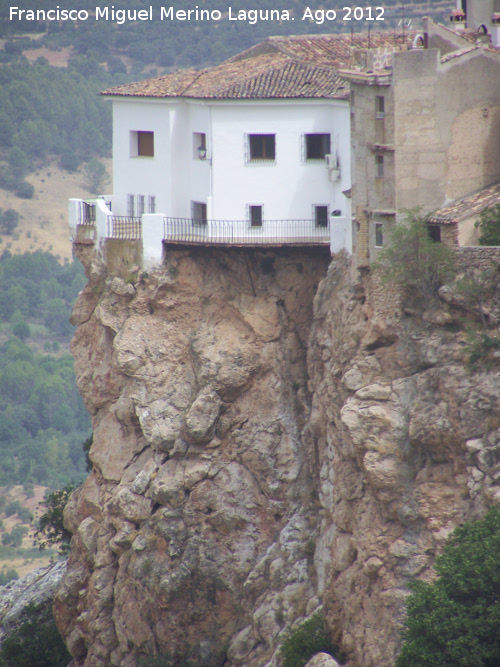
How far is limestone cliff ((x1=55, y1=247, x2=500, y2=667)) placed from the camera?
4609 centimetres

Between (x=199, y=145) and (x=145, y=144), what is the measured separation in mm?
2979

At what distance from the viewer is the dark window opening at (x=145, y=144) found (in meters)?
52.0

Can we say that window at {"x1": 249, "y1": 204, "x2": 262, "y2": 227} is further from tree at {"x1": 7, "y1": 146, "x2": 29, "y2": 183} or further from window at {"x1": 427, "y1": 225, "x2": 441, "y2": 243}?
tree at {"x1": 7, "y1": 146, "x2": 29, "y2": 183}

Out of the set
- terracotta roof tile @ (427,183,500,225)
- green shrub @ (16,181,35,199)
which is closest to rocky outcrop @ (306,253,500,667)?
terracotta roof tile @ (427,183,500,225)

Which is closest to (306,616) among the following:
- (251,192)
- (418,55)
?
(251,192)

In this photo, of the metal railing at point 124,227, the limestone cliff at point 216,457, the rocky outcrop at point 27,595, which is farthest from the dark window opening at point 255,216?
the rocky outcrop at point 27,595

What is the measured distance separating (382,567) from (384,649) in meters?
2.69

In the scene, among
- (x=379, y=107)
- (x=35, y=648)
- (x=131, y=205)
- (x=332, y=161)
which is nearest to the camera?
(x=379, y=107)

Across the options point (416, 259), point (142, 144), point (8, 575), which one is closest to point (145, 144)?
point (142, 144)

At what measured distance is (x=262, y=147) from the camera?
49219 millimetres

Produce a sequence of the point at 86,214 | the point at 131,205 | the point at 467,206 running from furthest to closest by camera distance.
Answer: the point at 131,205 < the point at 86,214 < the point at 467,206

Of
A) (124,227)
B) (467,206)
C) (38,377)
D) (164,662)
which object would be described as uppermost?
(124,227)

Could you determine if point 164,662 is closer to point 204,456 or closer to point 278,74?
point 204,456

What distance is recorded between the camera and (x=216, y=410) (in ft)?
161
